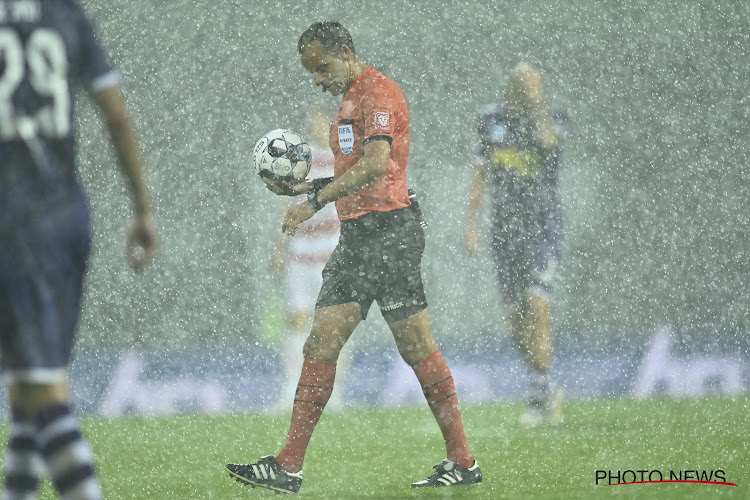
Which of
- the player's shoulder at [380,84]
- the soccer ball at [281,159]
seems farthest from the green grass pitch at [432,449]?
the player's shoulder at [380,84]

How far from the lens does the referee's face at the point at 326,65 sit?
4.26 metres

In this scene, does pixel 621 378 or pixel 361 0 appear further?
pixel 361 0

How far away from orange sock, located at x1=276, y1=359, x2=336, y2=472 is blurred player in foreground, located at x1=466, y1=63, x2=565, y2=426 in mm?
2214

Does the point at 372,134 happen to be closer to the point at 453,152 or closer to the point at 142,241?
→ the point at 142,241

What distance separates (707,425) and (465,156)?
18.9 ft

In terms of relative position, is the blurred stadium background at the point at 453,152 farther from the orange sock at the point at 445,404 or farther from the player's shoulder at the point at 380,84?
the player's shoulder at the point at 380,84

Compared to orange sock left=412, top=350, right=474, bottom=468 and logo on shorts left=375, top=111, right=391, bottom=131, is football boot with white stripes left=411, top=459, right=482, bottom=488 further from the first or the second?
logo on shorts left=375, top=111, right=391, bottom=131

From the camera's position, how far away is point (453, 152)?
11.5 meters

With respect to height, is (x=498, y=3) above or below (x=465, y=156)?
above

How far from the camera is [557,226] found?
21.2 feet

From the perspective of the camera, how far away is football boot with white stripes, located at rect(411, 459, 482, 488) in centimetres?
427

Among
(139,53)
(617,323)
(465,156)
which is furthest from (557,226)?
(139,53)

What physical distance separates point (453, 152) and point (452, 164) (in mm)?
125

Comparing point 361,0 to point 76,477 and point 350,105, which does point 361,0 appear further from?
point 76,477
